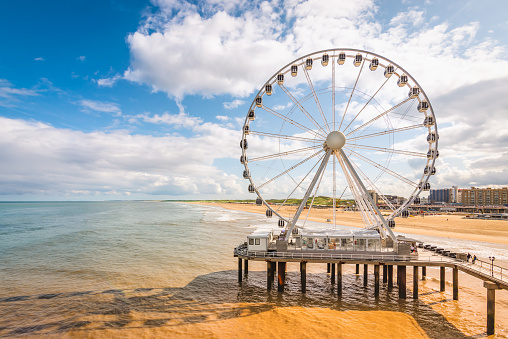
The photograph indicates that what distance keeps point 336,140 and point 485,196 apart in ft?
660

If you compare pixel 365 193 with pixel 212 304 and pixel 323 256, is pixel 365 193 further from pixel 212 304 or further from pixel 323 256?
pixel 212 304

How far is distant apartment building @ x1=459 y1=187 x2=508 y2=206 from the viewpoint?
170m

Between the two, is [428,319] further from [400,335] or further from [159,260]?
[159,260]

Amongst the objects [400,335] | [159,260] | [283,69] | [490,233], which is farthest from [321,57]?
[490,233]

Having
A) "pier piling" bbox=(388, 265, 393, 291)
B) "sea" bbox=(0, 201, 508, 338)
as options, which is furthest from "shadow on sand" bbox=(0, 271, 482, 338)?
"pier piling" bbox=(388, 265, 393, 291)

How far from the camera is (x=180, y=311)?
19.9 m

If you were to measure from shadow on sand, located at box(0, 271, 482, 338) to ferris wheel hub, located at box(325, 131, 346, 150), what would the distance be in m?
11.6

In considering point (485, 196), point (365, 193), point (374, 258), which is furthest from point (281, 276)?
point (485, 196)

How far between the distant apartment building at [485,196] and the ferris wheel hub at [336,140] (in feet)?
639

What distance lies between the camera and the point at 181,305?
20875mm

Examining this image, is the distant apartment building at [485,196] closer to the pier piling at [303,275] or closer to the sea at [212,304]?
the sea at [212,304]

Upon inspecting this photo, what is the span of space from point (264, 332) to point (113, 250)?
32.2 metres

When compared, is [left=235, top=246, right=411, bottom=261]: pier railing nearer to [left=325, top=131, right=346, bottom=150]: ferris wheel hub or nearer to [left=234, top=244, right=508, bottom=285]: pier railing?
[left=234, top=244, right=508, bottom=285]: pier railing

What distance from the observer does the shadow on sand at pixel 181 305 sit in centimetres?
1808
